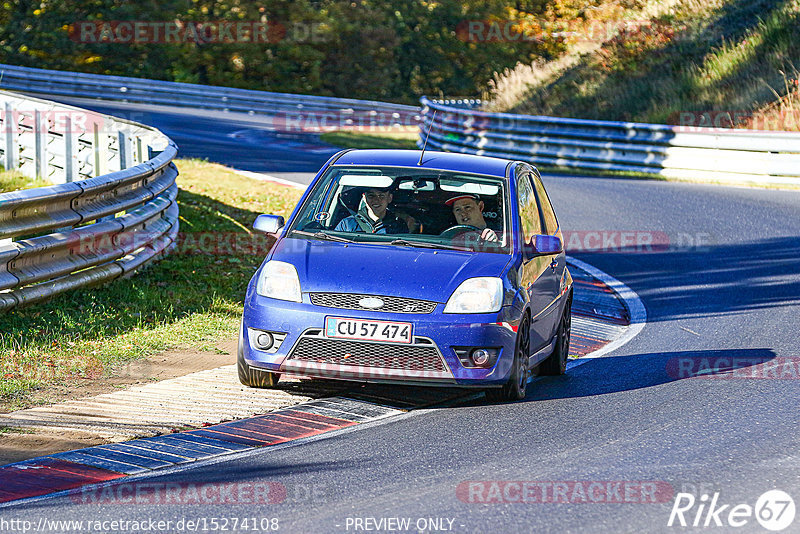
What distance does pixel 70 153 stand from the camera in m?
15.5

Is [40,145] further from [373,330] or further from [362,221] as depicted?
[373,330]

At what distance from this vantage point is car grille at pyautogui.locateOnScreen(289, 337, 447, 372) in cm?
742

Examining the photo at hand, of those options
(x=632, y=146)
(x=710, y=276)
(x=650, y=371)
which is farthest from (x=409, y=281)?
(x=632, y=146)

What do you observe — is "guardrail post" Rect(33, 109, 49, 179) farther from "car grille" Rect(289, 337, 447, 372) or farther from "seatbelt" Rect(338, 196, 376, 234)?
"car grille" Rect(289, 337, 447, 372)

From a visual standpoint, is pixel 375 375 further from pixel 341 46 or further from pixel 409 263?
pixel 341 46

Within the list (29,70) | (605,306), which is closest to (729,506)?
(605,306)

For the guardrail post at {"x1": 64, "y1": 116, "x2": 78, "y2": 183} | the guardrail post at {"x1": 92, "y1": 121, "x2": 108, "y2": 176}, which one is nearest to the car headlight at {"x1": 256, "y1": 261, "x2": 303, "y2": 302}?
the guardrail post at {"x1": 92, "y1": 121, "x2": 108, "y2": 176}

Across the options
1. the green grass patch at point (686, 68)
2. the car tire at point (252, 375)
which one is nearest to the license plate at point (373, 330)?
the car tire at point (252, 375)

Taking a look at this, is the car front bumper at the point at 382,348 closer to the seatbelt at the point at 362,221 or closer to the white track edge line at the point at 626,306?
the seatbelt at the point at 362,221

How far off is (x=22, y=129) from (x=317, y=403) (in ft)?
33.6

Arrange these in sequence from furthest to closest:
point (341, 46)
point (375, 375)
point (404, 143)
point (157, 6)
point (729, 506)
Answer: point (341, 46) → point (157, 6) → point (404, 143) → point (375, 375) → point (729, 506)

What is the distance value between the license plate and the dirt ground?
1637mm

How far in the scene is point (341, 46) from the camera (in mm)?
55656

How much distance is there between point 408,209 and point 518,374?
156cm
